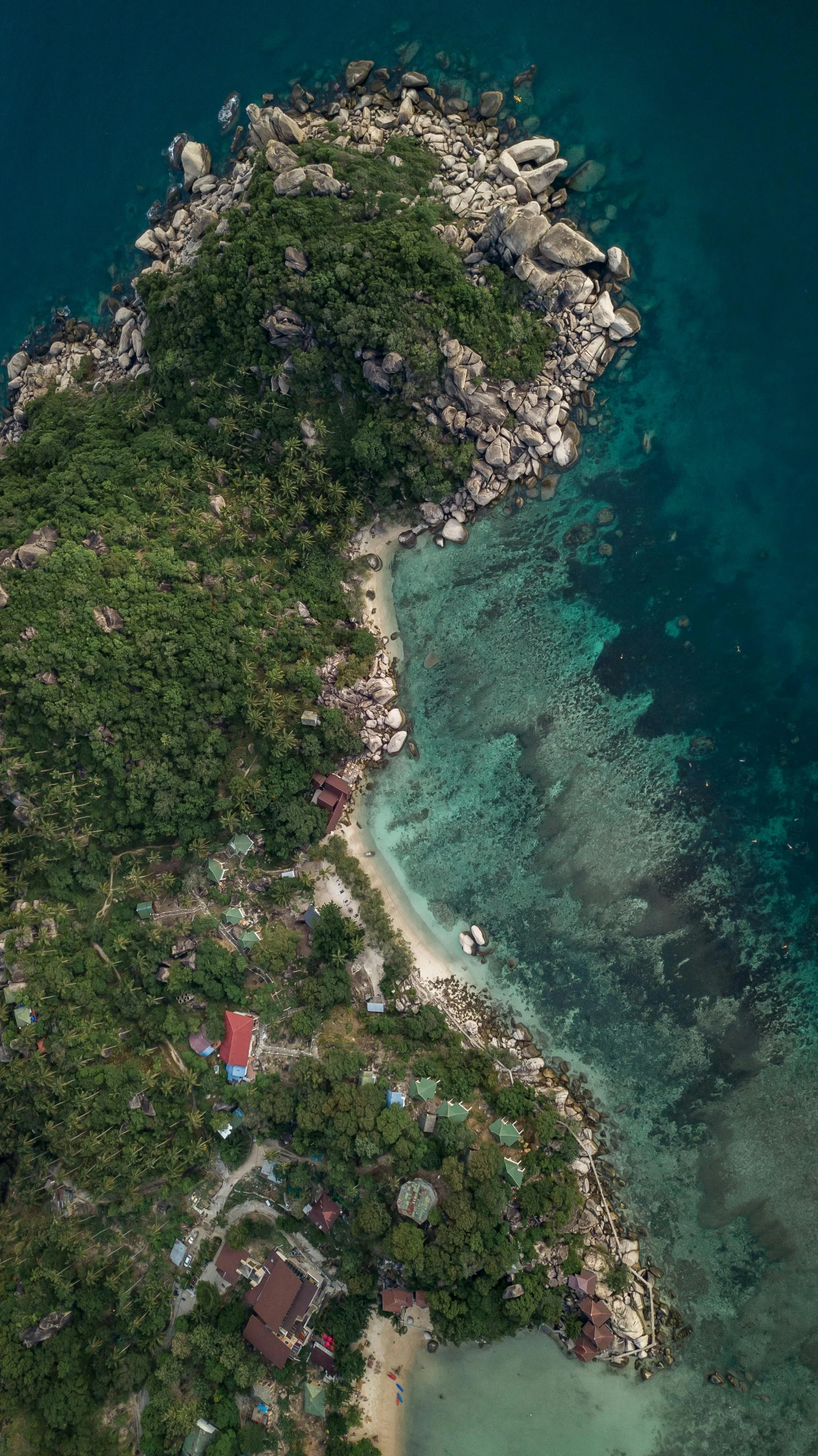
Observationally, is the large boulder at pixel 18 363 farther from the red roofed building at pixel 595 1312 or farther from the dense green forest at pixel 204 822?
the red roofed building at pixel 595 1312

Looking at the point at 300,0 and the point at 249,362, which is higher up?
the point at 300,0

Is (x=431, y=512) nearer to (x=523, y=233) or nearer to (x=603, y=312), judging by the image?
(x=603, y=312)

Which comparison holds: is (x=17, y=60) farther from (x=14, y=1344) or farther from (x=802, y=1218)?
(x=802, y=1218)

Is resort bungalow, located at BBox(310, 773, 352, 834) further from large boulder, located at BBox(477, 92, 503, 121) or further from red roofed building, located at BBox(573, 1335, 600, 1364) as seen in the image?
large boulder, located at BBox(477, 92, 503, 121)

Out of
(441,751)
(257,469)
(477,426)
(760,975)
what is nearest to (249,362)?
(257,469)

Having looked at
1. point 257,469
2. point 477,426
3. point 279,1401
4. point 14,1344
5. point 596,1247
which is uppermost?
point 257,469

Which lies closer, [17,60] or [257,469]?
[257,469]

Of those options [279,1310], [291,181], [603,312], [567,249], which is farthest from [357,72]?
[279,1310]
